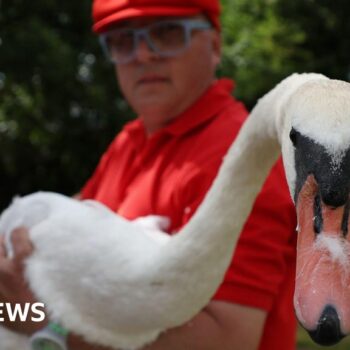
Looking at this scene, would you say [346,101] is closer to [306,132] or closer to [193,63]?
[306,132]

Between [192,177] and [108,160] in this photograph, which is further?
[108,160]

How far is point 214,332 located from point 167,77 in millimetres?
703

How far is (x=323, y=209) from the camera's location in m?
0.99

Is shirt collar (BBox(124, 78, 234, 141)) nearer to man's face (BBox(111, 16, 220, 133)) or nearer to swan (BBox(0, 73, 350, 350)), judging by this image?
man's face (BBox(111, 16, 220, 133))

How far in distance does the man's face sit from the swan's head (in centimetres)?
89

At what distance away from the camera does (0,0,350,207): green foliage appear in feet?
17.8

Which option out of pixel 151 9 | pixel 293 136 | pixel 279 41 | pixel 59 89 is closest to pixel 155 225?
pixel 151 9

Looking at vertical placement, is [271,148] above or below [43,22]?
above

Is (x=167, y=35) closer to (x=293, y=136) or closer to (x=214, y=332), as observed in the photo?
(x=214, y=332)

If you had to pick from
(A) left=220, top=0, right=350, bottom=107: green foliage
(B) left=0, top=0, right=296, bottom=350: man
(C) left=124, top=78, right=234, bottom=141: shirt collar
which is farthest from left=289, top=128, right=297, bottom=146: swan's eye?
(A) left=220, top=0, right=350, bottom=107: green foliage

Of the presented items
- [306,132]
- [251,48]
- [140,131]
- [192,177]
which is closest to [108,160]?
[140,131]

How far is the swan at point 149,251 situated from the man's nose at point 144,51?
1.45ft

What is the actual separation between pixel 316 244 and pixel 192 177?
732mm

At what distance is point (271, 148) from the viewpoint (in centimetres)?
143
